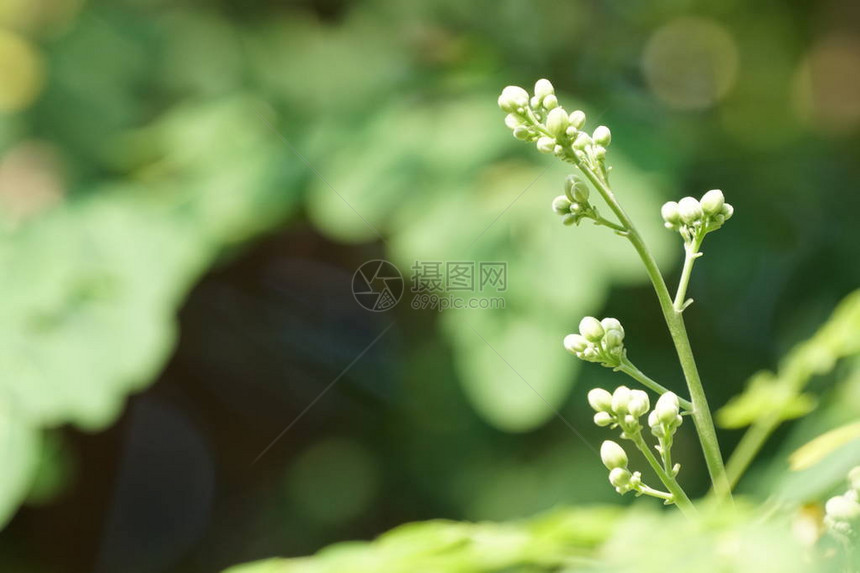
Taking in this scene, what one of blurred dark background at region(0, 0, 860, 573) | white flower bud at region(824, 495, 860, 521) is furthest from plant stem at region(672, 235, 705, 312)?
blurred dark background at region(0, 0, 860, 573)

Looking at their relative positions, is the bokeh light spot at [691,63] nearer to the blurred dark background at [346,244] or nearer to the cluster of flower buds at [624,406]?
the blurred dark background at [346,244]

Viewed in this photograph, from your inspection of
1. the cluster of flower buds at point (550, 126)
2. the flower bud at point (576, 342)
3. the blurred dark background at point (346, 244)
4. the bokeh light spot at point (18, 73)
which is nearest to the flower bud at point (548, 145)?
the cluster of flower buds at point (550, 126)

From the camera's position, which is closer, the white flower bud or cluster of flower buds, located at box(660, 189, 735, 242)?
the white flower bud

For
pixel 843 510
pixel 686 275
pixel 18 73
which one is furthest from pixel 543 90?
pixel 18 73

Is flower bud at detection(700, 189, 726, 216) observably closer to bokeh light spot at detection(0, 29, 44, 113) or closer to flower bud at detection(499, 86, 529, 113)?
flower bud at detection(499, 86, 529, 113)

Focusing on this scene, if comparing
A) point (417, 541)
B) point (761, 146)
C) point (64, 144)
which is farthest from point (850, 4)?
point (417, 541)

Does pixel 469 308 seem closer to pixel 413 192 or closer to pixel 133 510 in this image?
pixel 413 192
